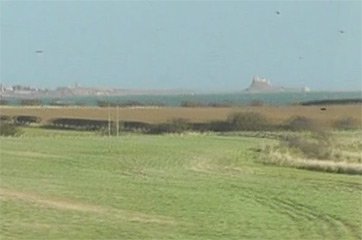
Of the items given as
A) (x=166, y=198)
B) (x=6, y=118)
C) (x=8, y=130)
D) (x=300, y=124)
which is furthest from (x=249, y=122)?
(x=166, y=198)

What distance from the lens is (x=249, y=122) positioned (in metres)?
68.6

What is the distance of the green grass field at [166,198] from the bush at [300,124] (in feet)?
73.6

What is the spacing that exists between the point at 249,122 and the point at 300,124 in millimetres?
7886

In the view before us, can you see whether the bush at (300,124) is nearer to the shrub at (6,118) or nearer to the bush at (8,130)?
the bush at (8,130)

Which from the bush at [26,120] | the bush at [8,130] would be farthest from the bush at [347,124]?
the bush at [26,120]

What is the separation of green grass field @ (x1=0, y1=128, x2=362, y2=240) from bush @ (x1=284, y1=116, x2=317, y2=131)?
73.6 feet

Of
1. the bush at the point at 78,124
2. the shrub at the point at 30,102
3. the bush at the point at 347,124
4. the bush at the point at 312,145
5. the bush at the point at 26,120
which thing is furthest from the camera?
the shrub at the point at 30,102

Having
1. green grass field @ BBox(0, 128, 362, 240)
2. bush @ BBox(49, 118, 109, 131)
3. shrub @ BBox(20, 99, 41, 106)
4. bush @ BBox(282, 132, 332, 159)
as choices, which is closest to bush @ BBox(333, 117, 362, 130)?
bush @ BBox(282, 132, 332, 159)

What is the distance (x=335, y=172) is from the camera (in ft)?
113

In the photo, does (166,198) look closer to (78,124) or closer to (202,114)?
(78,124)

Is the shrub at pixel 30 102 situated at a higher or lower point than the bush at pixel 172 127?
higher

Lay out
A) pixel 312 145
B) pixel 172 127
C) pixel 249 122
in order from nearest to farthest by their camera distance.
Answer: pixel 312 145, pixel 172 127, pixel 249 122

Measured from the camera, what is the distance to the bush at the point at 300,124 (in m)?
58.7

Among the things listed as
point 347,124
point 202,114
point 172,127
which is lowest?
point 172,127
